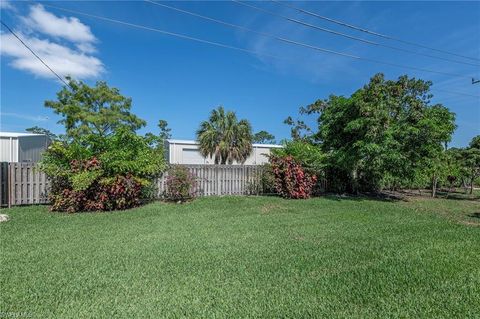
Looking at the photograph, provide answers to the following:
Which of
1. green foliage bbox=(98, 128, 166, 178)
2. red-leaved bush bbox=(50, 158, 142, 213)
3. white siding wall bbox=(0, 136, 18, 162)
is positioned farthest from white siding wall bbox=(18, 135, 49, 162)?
green foliage bbox=(98, 128, 166, 178)

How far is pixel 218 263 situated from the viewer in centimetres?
390

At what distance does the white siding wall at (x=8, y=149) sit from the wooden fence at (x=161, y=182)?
442 inches

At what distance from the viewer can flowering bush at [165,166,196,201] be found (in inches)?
382

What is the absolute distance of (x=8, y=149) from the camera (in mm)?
17562

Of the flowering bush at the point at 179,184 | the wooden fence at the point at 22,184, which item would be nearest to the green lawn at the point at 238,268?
the wooden fence at the point at 22,184

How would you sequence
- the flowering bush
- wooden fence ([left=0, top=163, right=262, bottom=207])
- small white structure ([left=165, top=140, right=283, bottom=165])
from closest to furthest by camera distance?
wooden fence ([left=0, top=163, right=262, bottom=207]) → the flowering bush → small white structure ([left=165, top=140, right=283, bottom=165])

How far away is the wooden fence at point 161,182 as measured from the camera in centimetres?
851

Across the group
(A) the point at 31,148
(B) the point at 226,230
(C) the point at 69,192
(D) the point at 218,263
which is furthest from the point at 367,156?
(A) the point at 31,148

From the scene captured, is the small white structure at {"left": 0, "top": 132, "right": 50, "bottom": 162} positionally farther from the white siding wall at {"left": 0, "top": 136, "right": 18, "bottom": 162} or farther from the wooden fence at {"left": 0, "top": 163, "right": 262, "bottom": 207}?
the wooden fence at {"left": 0, "top": 163, "right": 262, "bottom": 207}

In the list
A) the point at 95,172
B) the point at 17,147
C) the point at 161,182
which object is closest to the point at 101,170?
the point at 95,172

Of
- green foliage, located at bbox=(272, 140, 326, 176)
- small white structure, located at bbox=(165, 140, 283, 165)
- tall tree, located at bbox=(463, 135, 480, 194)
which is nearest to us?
green foliage, located at bbox=(272, 140, 326, 176)

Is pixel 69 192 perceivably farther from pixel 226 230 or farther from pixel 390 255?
pixel 390 255

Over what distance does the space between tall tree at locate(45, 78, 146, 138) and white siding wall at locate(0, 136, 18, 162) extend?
12.2ft

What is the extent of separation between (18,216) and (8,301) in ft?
17.6
